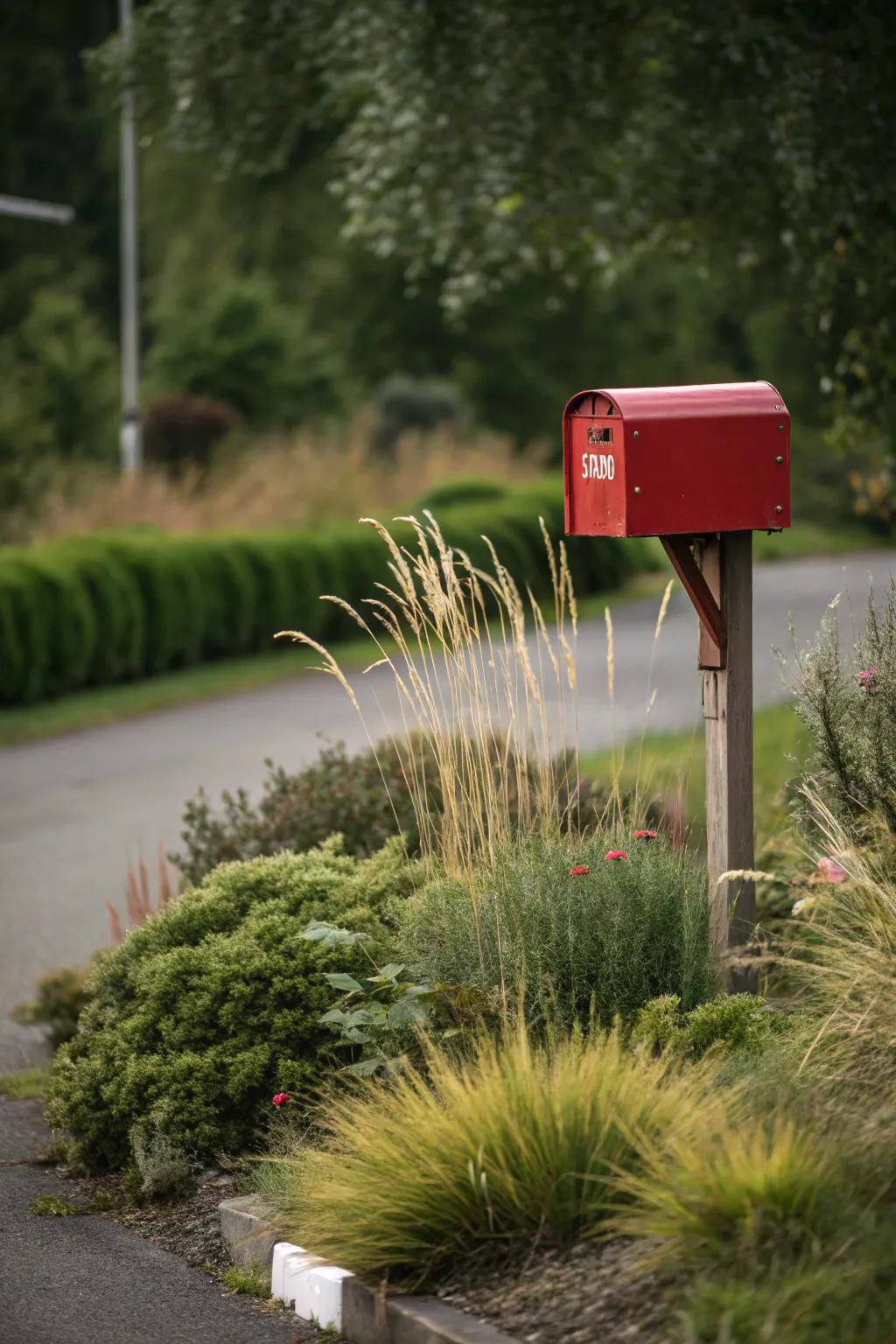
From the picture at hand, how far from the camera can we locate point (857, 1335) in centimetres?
314

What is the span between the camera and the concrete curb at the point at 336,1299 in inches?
143

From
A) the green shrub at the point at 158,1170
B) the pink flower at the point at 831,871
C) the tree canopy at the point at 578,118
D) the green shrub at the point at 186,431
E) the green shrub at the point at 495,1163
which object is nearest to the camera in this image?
the green shrub at the point at 495,1163

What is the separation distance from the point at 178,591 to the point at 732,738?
11.3 metres

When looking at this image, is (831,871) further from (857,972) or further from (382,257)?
(382,257)

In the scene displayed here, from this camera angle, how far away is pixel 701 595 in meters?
5.01

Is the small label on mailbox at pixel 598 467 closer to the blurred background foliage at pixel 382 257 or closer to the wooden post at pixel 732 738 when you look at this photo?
the wooden post at pixel 732 738

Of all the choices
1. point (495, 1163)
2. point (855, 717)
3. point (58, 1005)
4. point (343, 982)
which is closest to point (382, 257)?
point (58, 1005)

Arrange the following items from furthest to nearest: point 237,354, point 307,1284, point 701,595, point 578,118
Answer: point 237,354
point 578,118
point 701,595
point 307,1284

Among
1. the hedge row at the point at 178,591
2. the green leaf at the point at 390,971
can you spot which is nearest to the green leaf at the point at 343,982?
the green leaf at the point at 390,971

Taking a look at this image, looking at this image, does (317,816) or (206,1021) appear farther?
(317,816)

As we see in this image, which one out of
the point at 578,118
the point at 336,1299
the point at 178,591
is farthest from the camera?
the point at 178,591

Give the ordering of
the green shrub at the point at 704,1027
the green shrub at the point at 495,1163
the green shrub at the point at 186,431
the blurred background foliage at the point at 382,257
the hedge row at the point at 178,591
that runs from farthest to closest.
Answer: the green shrub at the point at 186,431 → the hedge row at the point at 178,591 → the blurred background foliage at the point at 382,257 → the green shrub at the point at 704,1027 → the green shrub at the point at 495,1163

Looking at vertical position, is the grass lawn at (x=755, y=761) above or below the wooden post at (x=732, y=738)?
below

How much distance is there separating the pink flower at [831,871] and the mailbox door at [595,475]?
1026mm
